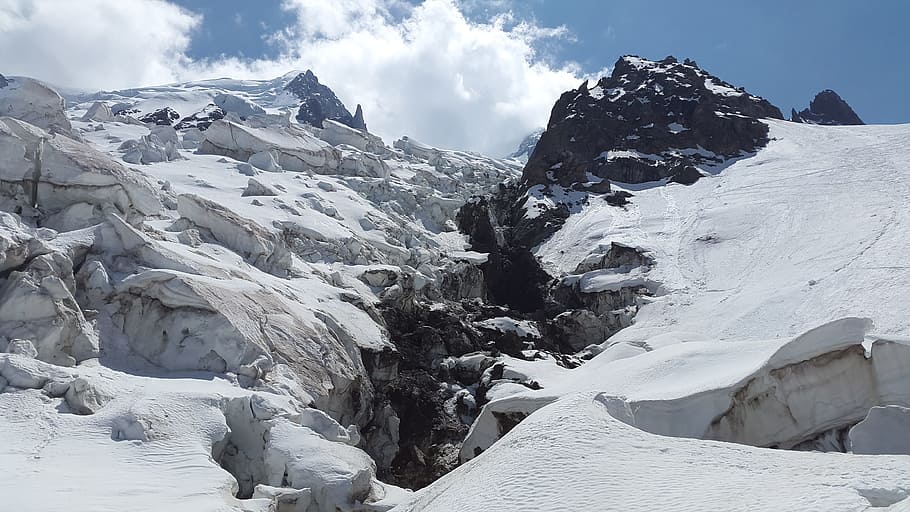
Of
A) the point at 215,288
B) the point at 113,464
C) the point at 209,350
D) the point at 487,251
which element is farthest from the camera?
the point at 487,251

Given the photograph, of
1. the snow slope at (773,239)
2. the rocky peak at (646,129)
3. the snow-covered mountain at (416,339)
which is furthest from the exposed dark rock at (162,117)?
the snow slope at (773,239)

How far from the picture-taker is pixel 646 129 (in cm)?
8125

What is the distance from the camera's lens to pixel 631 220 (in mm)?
58438

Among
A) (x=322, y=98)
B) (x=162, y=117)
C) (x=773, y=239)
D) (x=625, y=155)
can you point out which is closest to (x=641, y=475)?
(x=773, y=239)

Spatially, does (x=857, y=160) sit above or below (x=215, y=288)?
above

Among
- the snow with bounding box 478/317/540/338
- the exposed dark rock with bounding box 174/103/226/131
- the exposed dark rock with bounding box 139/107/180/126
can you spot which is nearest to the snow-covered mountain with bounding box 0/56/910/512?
the snow with bounding box 478/317/540/338

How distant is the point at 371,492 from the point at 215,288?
8.79 m

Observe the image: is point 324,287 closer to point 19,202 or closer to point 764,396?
point 19,202

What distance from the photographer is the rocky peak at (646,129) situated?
72750mm

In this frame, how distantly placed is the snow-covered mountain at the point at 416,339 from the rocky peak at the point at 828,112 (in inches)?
2519

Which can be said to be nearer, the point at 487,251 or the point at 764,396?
the point at 764,396

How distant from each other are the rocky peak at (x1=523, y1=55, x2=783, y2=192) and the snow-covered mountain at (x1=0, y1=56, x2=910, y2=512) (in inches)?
467

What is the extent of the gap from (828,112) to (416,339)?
116 m

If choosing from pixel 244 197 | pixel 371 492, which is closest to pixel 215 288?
pixel 371 492
